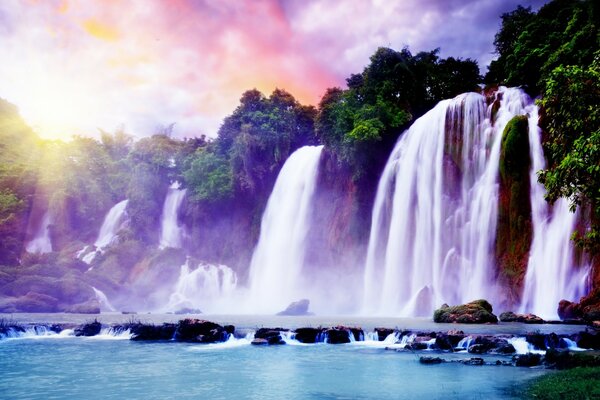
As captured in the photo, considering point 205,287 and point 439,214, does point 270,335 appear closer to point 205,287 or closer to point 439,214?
point 439,214

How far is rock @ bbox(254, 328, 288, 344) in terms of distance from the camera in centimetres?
2000

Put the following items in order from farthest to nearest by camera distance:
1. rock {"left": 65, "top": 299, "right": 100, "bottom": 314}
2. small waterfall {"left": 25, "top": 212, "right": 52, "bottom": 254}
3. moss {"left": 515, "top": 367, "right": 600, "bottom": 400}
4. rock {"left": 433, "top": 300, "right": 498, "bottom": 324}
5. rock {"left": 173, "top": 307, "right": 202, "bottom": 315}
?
small waterfall {"left": 25, "top": 212, "right": 52, "bottom": 254}
rock {"left": 173, "top": 307, "right": 202, "bottom": 315}
rock {"left": 65, "top": 299, "right": 100, "bottom": 314}
rock {"left": 433, "top": 300, "right": 498, "bottom": 324}
moss {"left": 515, "top": 367, "right": 600, "bottom": 400}

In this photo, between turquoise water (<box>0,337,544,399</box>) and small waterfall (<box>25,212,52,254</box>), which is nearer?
turquoise water (<box>0,337,544,399</box>)

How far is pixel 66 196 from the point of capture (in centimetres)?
6144

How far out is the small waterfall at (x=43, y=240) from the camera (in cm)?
5880

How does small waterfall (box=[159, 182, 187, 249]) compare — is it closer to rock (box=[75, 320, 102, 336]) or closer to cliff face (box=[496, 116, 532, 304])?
rock (box=[75, 320, 102, 336])

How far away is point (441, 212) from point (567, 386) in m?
24.1

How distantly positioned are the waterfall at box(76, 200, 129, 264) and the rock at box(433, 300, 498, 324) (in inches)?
1688

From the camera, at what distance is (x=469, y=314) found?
22.9m

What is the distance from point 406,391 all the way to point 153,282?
42.8 m

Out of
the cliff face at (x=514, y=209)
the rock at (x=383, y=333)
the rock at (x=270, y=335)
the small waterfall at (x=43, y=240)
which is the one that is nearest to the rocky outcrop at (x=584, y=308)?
the cliff face at (x=514, y=209)

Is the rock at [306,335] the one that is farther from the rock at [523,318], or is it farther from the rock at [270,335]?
the rock at [523,318]

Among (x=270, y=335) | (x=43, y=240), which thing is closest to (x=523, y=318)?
(x=270, y=335)

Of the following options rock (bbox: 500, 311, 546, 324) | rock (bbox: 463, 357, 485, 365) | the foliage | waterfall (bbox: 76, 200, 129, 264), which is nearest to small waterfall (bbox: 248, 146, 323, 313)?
waterfall (bbox: 76, 200, 129, 264)
